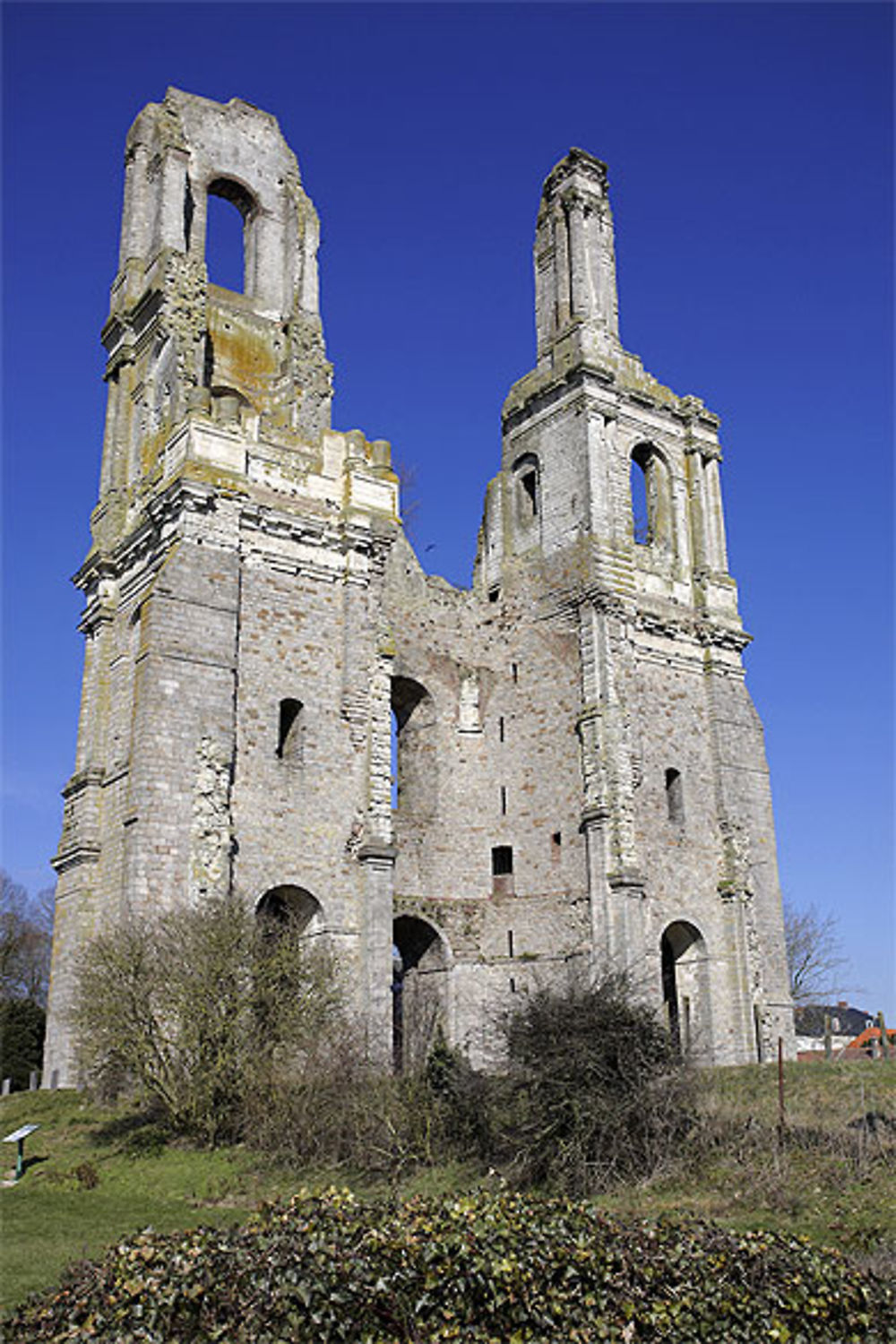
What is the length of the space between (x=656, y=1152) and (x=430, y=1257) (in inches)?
231

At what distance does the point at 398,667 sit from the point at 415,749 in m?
1.76

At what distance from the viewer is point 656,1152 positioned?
488 inches

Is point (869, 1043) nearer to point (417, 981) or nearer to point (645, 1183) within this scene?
point (417, 981)

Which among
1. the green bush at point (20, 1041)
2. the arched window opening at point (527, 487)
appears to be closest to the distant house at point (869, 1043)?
the arched window opening at point (527, 487)

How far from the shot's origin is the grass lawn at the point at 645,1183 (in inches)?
411

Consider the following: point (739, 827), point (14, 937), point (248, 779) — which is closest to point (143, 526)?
point (248, 779)

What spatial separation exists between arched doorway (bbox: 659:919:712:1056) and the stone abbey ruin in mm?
71

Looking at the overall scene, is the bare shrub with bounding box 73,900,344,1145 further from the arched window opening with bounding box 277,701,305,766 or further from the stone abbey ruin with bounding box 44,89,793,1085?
the arched window opening with bounding box 277,701,305,766

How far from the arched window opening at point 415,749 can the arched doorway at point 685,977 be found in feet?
18.0

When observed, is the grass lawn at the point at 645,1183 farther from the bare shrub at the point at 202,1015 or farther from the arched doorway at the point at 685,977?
the arched doorway at the point at 685,977

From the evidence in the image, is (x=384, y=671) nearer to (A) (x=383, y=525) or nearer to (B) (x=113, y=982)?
(A) (x=383, y=525)

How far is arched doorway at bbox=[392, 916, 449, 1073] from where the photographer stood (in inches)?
933

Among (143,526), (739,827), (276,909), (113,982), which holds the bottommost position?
(113,982)

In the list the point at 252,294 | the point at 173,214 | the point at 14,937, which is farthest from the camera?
the point at 14,937
